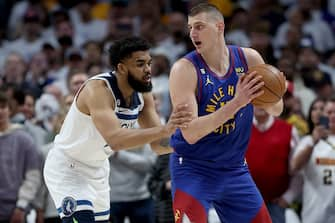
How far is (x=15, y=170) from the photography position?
8.84m

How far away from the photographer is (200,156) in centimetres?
673

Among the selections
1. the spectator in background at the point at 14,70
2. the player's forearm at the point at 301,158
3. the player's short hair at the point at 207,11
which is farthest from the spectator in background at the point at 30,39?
Result: the player's short hair at the point at 207,11

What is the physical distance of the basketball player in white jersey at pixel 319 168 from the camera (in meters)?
8.58

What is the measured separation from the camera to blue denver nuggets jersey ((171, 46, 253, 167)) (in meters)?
6.65

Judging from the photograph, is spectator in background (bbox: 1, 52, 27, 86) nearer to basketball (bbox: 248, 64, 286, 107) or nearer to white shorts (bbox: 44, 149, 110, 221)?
white shorts (bbox: 44, 149, 110, 221)

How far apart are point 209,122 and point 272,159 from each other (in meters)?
2.63

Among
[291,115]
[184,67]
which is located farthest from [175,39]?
[184,67]

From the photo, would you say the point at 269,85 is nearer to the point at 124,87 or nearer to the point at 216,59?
the point at 216,59

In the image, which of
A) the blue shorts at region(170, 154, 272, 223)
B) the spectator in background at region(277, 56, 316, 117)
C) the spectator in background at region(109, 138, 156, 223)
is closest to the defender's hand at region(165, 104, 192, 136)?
the blue shorts at region(170, 154, 272, 223)

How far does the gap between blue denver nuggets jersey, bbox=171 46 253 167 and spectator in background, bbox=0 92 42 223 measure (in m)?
2.48

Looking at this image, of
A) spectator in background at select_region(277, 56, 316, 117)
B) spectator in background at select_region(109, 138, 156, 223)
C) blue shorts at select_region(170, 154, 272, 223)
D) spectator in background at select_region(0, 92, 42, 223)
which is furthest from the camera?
spectator in background at select_region(277, 56, 316, 117)

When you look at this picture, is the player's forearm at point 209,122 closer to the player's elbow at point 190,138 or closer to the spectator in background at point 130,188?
the player's elbow at point 190,138

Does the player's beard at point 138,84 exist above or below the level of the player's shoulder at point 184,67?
below

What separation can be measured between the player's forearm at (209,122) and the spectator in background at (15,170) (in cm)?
283
